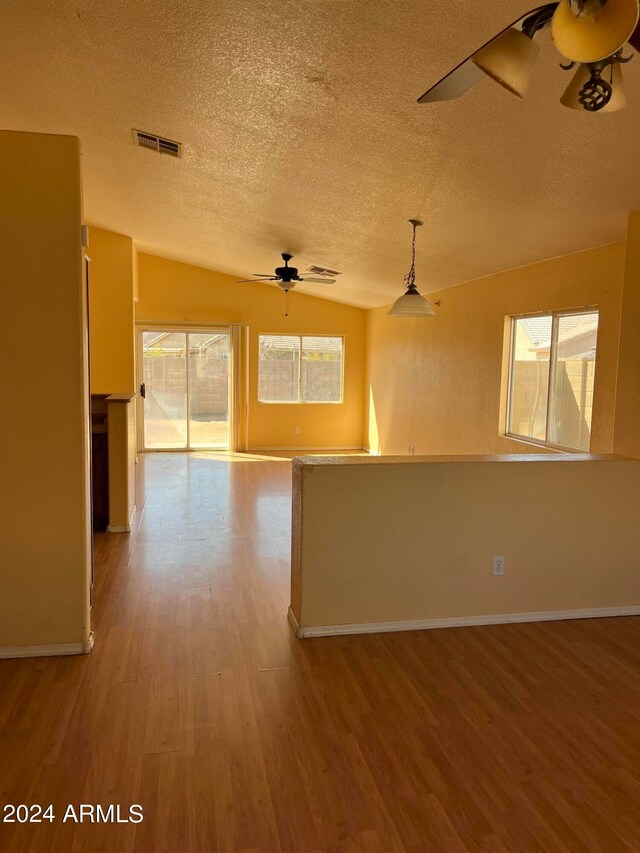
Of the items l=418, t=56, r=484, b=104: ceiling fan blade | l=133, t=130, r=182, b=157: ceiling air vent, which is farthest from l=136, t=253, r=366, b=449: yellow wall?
l=418, t=56, r=484, b=104: ceiling fan blade

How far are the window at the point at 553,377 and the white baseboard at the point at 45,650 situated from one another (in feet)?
12.0

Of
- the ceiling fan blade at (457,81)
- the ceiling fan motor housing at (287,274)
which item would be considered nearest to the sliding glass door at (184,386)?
the ceiling fan motor housing at (287,274)

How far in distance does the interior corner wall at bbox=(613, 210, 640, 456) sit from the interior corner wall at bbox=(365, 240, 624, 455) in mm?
13

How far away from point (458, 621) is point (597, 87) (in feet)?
8.64

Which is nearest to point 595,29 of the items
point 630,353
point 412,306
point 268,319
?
point 630,353

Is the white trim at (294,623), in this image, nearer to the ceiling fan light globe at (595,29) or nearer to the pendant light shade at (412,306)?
the pendant light shade at (412,306)

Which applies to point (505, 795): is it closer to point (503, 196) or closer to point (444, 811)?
point (444, 811)

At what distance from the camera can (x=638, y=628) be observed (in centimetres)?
323

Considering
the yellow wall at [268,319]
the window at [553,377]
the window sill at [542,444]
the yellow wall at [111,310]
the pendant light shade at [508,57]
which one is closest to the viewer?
the pendant light shade at [508,57]

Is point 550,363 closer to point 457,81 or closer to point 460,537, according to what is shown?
point 460,537

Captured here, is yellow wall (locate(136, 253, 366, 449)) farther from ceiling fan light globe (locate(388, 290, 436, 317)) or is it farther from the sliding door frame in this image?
ceiling fan light globe (locate(388, 290, 436, 317))

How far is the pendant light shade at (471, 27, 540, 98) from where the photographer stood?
1.34 metres

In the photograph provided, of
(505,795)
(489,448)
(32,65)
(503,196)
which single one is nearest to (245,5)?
(32,65)

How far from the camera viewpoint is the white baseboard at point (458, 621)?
307cm
